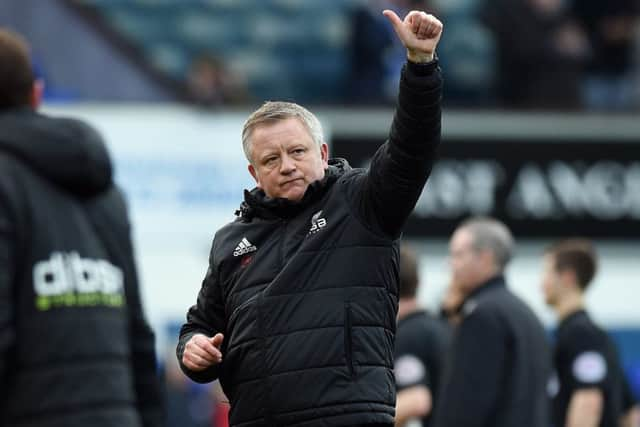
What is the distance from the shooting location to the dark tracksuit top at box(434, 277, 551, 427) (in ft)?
22.1

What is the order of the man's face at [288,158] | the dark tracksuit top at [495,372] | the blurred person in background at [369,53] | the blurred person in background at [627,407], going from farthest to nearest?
the blurred person in background at [369,53]
the blurred person in background at [627,407]
the dark tracksuit top at [495,372]
the man's face at [288,158]

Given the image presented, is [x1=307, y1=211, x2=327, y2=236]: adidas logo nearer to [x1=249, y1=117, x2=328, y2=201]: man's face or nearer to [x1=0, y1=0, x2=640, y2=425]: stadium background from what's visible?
[x1=249, y1=117, x2=328, y2=201]: man's face

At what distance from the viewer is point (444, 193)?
12.9 metres

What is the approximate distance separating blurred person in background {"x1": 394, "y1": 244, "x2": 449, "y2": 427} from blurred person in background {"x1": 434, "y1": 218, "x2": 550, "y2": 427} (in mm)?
566

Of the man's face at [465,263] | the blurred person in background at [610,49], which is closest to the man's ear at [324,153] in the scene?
the man's face at [465,263]

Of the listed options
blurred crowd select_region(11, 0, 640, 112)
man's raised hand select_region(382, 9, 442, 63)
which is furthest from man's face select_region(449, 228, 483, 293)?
blurred crowd select_region(11, 0, 640, 112)

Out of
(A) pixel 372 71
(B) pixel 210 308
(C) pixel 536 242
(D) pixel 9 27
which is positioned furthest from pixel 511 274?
(B) pixel 210 308

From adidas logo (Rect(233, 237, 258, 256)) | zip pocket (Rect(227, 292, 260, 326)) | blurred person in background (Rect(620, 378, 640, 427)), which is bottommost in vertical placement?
blurred person in background (Rect(620, 378, 640, 427))

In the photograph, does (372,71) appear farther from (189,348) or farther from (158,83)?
(189,348)

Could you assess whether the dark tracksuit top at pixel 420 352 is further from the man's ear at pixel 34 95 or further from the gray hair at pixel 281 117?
the man's ear at pixel 34 95

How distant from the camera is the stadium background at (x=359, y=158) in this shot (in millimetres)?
12359

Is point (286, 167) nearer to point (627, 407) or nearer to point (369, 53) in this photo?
point (627, 407)

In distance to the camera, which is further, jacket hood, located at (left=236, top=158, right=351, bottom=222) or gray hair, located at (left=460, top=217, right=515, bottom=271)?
gray hair, located at (left=460, top=217, right=515, bottom=271)

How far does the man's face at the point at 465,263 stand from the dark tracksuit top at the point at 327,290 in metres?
2.61
